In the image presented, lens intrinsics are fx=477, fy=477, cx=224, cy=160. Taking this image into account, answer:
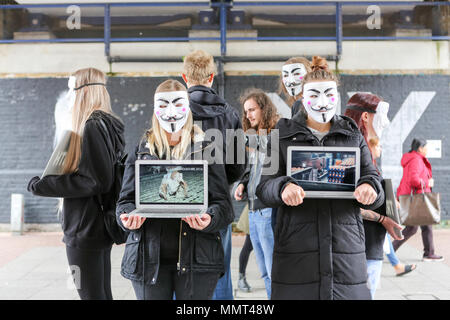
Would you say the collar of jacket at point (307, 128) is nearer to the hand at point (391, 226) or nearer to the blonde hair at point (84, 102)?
the hand at point (391, 226)

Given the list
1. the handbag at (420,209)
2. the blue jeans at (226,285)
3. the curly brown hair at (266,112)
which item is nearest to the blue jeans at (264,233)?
the blue jeans at (226,285)

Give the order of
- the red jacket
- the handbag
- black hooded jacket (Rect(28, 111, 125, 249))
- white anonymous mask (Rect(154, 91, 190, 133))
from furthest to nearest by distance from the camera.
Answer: the red jacket
the handbag
black hooded jacket (Rect(28, 111, 125, 249))
white anonymous mask (Rect(154, 91, 190, 133))

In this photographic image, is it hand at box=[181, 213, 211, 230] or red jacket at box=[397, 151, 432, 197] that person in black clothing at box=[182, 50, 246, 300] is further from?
red jacket at box=[397, 151, 432, 197]

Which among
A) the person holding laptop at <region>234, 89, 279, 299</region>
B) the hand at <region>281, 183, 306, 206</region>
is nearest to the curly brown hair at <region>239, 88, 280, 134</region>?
the person holding laptop at <region>234, 89, 279, 299</region>

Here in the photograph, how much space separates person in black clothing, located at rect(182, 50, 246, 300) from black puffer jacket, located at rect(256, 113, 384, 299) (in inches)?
19.7

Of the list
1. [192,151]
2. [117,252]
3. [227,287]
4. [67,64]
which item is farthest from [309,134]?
[67,64]

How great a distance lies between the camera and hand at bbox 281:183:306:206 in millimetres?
2180

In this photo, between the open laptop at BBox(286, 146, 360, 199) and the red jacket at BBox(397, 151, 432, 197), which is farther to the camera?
the red jacket at BBox(397, 151, 432, 197)

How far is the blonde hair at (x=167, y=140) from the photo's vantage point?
2469 millimetres

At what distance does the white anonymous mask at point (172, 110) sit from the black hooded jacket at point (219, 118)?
0.25 m

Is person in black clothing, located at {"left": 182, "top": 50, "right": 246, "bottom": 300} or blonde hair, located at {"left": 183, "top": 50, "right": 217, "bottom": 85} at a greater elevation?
blonde hair, located at {"left": 183, "top": 50, "right": 217, "bottom": 85}

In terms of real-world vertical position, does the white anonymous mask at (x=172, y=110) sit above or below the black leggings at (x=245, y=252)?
above

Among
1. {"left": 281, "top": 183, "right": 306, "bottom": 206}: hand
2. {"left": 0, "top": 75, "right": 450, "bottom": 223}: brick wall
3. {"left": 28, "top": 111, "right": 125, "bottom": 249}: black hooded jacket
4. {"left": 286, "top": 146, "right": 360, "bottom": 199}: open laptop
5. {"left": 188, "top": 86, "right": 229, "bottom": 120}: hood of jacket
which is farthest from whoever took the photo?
{"left": 0, "top": 75, "right": 450, "bottom": 223}: brick wall

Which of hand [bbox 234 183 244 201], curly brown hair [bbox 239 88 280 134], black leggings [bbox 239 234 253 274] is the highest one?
curly brown hair [bbox 239 88 280 134]
